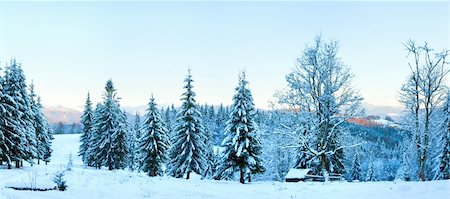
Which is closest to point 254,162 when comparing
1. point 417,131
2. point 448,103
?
point 417,131

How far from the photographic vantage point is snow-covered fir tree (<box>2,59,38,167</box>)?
35.3m

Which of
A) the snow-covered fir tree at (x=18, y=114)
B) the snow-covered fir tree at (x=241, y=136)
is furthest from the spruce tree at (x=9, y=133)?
the snow-covered fir tree at (x=241, y=136)

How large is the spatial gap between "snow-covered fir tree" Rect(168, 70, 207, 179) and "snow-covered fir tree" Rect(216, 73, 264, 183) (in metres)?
8.03

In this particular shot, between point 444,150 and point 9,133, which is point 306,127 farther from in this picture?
point 9,133

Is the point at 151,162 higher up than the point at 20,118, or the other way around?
the point at 20,118

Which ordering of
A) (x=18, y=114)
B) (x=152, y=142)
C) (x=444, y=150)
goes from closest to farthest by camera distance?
(x=18, y=114) → (x=444, y=150) → (x=152, y=142)

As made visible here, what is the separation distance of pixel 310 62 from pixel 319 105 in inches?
134

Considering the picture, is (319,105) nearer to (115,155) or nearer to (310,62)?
(310,62)

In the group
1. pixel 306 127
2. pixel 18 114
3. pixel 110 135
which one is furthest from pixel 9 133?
pixel 306 127

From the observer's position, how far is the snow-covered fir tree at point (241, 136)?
3144cm

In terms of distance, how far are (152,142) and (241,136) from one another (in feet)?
51.2

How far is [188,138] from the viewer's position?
128 ft

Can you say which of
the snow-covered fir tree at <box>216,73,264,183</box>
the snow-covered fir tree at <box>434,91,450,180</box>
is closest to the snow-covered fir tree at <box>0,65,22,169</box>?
the snow-covered fir tree at <box>216,73,264,183</box>

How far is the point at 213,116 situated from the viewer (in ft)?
586
